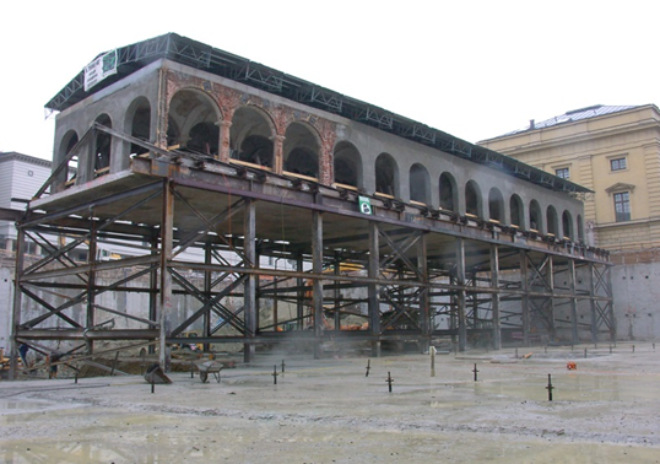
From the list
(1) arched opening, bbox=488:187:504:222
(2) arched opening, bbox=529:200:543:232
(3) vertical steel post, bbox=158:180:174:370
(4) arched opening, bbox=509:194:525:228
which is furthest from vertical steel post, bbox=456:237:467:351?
(3) vertical steel post, bbox=158:180:174:370

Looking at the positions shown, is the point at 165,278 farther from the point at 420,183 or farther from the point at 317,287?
the point at 420,183

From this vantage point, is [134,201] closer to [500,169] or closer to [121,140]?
[121,140]

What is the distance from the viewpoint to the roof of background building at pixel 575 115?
5379cm

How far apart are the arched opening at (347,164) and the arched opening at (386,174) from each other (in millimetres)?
1290

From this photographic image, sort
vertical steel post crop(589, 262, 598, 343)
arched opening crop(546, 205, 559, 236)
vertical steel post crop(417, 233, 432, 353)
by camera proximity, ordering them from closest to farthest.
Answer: vertical steel post crop(417, 233, 432, 353), vertical steel post crop(589, 262, 598, 343), arched opening crop(546, 205, 559, 236)

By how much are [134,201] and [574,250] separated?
3045 cm

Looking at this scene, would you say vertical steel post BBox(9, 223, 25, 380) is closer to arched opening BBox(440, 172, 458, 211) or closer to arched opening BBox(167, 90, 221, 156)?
arched opening BBox(167, 90, 221, 156)

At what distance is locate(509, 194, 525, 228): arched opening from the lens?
3719 centimetres

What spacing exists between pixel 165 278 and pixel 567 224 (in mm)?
35480

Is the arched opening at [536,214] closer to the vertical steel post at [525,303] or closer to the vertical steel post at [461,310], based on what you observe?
the vertical steel post at [525,303]

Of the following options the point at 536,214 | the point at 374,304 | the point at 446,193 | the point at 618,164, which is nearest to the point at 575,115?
the point at 618,164

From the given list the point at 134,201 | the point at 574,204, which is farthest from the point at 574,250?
the point at 134,201

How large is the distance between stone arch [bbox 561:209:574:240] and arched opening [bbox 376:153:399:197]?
16886 millimetres

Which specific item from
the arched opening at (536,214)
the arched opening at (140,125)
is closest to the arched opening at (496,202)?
the arched opening at (536,214)
